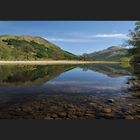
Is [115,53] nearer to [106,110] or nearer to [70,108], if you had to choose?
[70,108]

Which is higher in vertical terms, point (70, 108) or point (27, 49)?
point (27, 49)

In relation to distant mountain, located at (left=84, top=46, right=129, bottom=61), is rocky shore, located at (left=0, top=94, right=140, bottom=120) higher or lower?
lower

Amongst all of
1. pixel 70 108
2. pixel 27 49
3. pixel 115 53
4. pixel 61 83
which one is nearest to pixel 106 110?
pixel 70 108

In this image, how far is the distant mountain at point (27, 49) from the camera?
47575mm

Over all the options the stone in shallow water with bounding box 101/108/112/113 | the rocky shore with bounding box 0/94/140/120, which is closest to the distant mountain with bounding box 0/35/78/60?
the rocky shore with bounding box 0/94/140/120

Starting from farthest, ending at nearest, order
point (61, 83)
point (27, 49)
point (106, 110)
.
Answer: point (27, 49) → point (61, 83) → point (106, 110)

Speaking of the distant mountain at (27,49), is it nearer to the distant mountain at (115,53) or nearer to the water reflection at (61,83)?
the distant mountain at (115,53)

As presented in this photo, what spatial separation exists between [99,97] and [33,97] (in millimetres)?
2433

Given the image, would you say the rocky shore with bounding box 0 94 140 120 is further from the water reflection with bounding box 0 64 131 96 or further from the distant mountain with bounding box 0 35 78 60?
the distant mountain with bounding box 0 35 78 60

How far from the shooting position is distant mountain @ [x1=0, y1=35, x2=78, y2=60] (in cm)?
4758

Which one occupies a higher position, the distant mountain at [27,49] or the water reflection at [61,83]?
the distant mountain at [27,49]

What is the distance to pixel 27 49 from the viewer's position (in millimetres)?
55812

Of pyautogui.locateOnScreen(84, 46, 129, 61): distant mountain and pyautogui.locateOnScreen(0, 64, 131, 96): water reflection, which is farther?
pyautogui.locateOnScreen(84, 46, 129, 61): distant mountain

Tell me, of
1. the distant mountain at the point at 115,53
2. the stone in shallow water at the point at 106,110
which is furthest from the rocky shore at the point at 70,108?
the distant mountain at the point at 115,53
